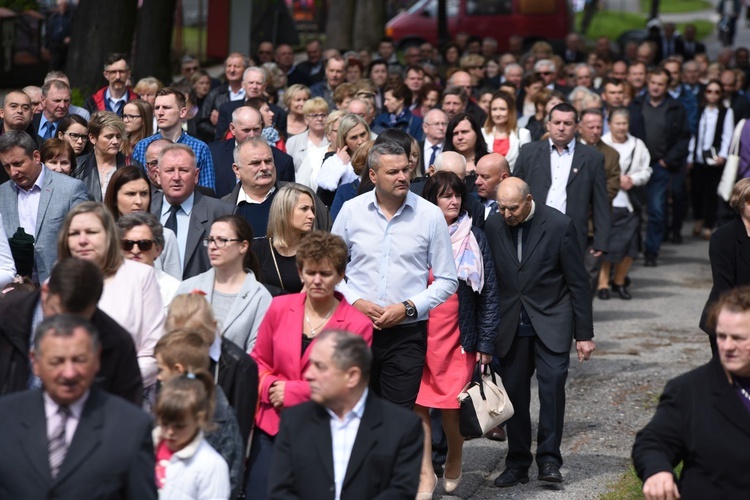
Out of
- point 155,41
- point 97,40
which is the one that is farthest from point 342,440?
point 155,41

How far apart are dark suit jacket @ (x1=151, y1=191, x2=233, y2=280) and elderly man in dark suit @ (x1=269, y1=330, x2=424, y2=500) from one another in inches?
117

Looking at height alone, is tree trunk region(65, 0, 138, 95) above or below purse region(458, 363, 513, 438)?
above

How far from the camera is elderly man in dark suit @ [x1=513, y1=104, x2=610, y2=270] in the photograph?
38.7 feet

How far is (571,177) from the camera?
1183 centimetres

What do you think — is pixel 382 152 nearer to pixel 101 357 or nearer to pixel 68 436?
pixel 101 357

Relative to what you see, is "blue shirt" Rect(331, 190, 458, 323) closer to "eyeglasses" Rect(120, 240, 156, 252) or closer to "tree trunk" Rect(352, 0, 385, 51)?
"eyeglasses" Rect(120, 240, 156, 252)

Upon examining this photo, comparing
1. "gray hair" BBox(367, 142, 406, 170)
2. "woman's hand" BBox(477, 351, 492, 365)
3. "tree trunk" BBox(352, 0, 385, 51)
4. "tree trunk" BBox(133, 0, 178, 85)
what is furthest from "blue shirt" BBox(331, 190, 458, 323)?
"tree trunk" BBox(352, 0, 385, 51)

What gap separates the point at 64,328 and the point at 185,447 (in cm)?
91

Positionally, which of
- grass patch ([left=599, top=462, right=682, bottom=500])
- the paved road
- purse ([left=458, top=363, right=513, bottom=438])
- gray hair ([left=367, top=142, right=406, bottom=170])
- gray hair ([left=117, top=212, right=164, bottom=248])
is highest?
gray hair ([left=367, top=142, right=406, bottom=170])

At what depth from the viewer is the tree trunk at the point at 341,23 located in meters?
28.8

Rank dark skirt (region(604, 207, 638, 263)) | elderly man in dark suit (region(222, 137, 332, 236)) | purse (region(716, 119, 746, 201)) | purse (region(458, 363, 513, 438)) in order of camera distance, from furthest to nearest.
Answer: purse (region(716, 119, 746, 201)) < dark skirt (region(604, 207, 638, 263)) < elderly man in dark suit (region(222, 137, 332, 236)) < purse (region(458, 363, 513, 438))

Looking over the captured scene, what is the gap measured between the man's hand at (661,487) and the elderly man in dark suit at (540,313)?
10.7 feet

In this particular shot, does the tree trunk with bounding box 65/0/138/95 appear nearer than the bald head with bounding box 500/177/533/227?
No

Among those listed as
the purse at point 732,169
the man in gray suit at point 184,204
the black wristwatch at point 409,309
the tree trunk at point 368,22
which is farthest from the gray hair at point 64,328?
the tree trunk at point 368,22
